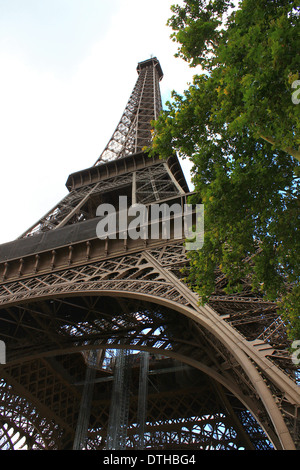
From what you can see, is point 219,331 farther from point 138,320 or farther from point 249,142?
point 138,320

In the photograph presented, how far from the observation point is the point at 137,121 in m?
36.2

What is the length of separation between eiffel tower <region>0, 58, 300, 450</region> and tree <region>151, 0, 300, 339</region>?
1231mm

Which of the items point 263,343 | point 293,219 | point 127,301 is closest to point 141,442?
point 127,301

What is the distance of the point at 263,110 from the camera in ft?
20.5

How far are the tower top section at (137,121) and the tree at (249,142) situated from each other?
880 inches

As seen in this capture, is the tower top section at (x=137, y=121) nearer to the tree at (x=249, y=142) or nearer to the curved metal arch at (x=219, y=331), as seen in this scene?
the curved metal arch at (x=219, y=331)

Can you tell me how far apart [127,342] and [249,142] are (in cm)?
914

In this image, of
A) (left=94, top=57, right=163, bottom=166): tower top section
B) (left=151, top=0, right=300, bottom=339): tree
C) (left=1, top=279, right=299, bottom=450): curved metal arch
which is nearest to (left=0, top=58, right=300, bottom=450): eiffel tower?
(left=1, top=279, right=299, bottom=450): curved metal arch

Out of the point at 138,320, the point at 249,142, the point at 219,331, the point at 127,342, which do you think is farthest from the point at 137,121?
the point at 219,331

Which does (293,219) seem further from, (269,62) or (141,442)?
(141,442)

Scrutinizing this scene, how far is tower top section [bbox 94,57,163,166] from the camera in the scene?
33250 millimetres

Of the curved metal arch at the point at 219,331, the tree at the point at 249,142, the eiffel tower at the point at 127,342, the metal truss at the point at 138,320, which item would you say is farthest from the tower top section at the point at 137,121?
the tree at the point at 249,142

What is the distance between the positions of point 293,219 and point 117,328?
10.7 m

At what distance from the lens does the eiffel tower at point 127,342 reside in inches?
326
